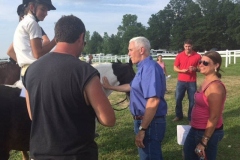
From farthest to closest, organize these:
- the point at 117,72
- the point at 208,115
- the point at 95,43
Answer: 1. the point at 95,43
2. the point at 117,72
3. the point at 208,115

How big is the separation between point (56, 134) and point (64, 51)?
0.65 m

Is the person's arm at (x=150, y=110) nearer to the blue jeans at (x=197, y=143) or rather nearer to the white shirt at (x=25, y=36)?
the blue jeans at (x=197, y=143)

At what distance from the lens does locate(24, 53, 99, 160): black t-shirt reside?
2266 millimetres

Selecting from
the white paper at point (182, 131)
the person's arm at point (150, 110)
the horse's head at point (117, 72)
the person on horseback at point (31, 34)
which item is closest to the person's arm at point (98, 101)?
the person's arm at point (150, 110)

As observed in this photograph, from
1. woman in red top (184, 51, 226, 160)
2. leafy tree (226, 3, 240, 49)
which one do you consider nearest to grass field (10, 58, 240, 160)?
woman in red top (184, 51, 226, 160)

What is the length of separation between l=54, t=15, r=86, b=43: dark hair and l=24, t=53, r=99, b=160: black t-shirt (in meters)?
0.13

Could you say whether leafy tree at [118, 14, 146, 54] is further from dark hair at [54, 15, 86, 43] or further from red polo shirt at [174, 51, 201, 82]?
dark hair at [54, 15, 86, 43]

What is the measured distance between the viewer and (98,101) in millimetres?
2291

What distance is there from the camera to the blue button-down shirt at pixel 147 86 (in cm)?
320

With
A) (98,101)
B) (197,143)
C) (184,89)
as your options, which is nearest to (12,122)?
(98,101)

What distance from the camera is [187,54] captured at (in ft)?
26.9

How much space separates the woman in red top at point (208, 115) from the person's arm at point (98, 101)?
1409 mm

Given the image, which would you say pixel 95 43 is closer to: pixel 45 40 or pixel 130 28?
pixel 130 28

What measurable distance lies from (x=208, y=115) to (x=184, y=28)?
90.7m
